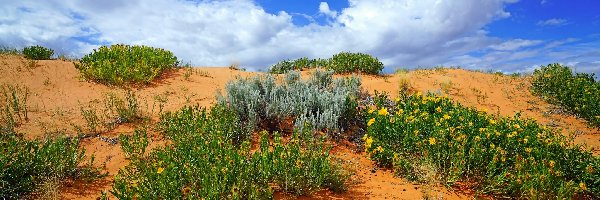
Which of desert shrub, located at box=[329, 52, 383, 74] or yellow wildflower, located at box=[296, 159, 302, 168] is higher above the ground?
desert shrub, located at box=[329, 52, 383, 74]

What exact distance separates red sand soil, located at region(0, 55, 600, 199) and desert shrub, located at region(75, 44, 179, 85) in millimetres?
337

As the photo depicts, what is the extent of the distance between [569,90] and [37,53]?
17.3 meters

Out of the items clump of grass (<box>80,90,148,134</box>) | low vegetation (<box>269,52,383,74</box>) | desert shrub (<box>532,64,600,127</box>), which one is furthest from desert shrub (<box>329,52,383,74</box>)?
clump of grass (<box>80,90,148,134</box>)

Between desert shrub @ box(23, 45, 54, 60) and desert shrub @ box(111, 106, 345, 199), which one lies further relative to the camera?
desert shrub @ box(23, 45, 54, 60)

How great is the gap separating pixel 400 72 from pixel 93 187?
13345 millimetres

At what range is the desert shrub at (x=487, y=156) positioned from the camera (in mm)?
5253

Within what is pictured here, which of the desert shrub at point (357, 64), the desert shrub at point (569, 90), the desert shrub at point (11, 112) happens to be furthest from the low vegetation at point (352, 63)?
the desert shrub at point (11, 112)

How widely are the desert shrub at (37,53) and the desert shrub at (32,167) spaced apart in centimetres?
A: 1007

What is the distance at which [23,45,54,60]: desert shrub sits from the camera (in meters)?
14.4

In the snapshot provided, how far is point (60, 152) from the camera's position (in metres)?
5.68

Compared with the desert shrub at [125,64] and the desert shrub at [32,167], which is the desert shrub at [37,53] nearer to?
the desert shrub at [125,64]

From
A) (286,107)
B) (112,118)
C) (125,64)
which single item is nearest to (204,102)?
(112,118)

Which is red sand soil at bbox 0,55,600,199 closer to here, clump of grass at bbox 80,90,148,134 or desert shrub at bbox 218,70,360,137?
clump of grass at bbox 80,90,148,134

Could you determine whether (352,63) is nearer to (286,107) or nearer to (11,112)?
(286,107)
